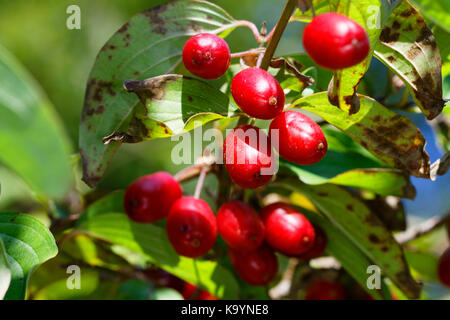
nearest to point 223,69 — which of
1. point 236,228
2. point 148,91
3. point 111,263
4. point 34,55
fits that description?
point 148,91

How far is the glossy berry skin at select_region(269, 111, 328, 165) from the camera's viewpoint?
0.92m

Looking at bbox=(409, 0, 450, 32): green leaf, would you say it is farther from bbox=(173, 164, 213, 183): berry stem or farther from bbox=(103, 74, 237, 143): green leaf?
bbox=(173, 164, 213, 183): berry stem

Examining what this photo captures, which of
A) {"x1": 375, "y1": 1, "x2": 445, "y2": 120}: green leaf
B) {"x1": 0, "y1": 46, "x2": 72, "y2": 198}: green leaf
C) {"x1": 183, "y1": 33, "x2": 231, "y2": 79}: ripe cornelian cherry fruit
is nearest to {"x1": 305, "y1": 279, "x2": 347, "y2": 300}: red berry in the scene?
{"x1": 375, "y1": 1, "x2": 445, "y2": 120}: green leaf

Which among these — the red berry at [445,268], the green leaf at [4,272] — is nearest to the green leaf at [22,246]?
the green leaf at [4,272]

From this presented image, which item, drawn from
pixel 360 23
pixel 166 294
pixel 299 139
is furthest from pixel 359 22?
pixel 166 294

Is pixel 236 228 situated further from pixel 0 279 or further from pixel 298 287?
pixel 298 287

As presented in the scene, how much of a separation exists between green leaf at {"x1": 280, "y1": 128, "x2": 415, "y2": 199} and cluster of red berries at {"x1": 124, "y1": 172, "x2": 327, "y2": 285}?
0.36ft

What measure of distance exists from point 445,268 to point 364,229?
50cm

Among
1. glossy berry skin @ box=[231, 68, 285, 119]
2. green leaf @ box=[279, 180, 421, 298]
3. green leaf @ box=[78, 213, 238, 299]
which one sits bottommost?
green leaf @ box=[78, 213, 238, 299]

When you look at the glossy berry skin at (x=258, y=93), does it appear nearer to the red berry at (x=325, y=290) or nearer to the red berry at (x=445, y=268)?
the red berry at (x=325, y=290)

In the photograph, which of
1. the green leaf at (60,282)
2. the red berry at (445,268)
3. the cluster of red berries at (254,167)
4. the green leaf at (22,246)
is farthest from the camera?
the red berry at (445,268)

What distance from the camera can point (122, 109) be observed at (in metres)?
1.08

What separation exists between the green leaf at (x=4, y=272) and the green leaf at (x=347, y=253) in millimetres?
791

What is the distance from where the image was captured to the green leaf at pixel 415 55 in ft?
3.04
